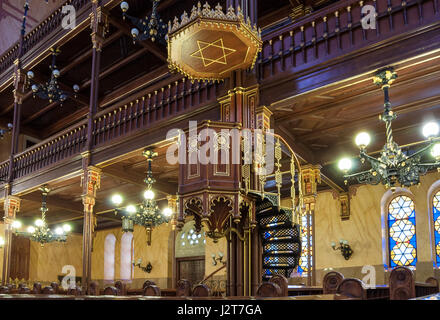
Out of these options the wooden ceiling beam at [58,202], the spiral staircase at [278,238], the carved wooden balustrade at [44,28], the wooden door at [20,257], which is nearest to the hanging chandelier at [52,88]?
the carved wooden balustrade at [44,28]

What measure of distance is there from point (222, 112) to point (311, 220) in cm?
418

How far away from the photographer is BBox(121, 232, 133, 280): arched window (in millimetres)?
22414

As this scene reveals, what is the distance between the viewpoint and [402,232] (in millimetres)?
14305

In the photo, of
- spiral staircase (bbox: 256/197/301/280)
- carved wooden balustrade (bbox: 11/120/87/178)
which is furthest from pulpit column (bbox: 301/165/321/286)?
carved wooden balustrade (bbox: 11/120/87/178)

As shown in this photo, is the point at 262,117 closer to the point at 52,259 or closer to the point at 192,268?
the point at 192,268

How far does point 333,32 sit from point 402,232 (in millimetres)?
7868

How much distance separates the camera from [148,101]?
12.4 meters

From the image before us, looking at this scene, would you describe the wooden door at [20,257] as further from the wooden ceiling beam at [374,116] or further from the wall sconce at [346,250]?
the wooden ceiling beam at [374,116]

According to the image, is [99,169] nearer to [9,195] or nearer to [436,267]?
[9,195]

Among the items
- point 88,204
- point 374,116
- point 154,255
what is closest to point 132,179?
point 88,204

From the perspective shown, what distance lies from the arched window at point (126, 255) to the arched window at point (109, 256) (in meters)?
0.79

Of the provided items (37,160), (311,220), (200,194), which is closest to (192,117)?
(200,194)

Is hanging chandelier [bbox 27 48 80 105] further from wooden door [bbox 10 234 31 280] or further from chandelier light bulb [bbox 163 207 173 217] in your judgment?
wooden door [bbox 10 234 31 280]

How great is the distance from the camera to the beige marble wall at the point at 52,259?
22.6 m
